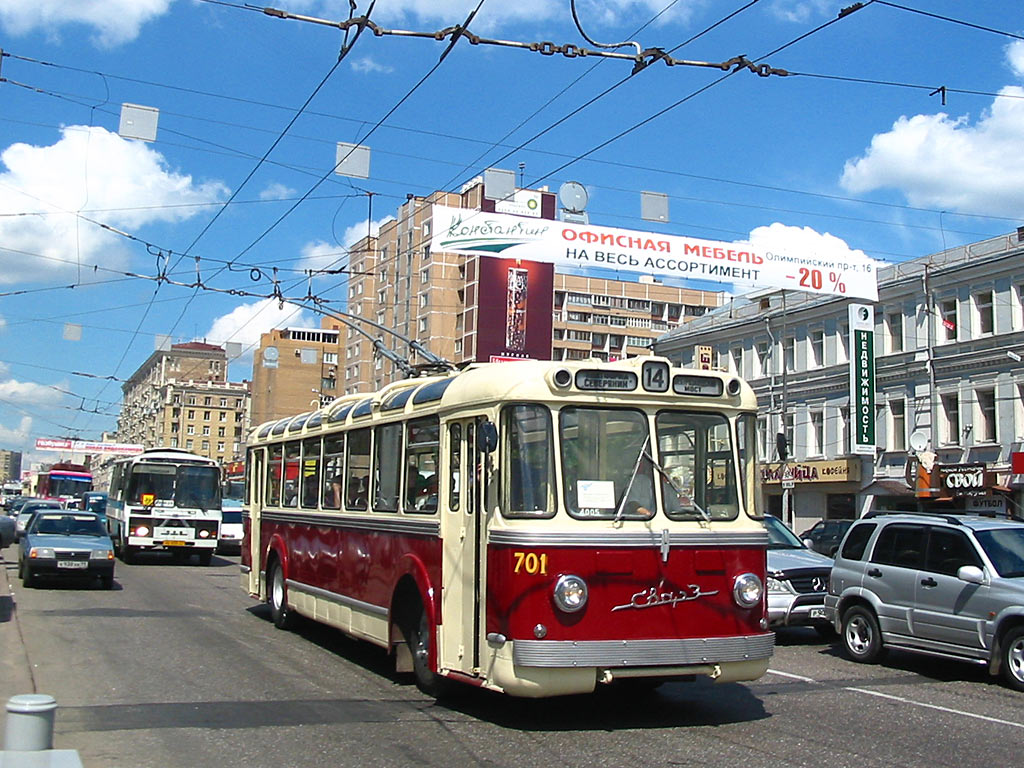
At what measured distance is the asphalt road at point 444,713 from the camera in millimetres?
7879

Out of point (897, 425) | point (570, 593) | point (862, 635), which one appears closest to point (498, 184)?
point (862, 635)

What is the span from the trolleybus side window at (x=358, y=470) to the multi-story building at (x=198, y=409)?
101 meters

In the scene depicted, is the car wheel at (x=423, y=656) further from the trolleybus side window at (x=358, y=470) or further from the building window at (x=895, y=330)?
the building window at (x=895, y=330)

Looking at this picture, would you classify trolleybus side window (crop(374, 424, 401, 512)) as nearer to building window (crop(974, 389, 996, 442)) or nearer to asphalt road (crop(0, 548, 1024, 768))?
asphalt road (crop(0, 548, 1024, 768))

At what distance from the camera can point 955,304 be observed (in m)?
38.5

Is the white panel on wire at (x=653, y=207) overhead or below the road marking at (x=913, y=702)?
overhead

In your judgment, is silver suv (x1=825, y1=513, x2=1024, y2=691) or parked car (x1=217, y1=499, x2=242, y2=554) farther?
parked car (x1=217, y1=499, x2=242, y2=554)

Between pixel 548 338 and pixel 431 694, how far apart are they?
2571 inches

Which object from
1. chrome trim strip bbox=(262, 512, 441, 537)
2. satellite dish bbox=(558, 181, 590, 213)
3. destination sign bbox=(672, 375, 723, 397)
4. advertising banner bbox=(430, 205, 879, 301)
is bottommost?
chrome trim strip bbox=(262, 512, 441, 537)

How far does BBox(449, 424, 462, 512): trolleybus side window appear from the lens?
9617 millimetres

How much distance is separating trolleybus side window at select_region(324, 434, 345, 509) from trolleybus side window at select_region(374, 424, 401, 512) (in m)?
1.32

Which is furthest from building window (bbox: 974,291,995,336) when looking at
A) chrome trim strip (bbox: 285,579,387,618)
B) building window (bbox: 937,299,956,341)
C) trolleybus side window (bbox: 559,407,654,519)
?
trolleybus side window (bbox: 559,407,654,519)

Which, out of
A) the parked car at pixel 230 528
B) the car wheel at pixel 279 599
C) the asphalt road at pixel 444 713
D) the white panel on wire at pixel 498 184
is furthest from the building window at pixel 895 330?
the car wheel at pixel 279 599

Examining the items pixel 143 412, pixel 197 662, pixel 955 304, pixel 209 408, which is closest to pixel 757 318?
pixel 955 304
